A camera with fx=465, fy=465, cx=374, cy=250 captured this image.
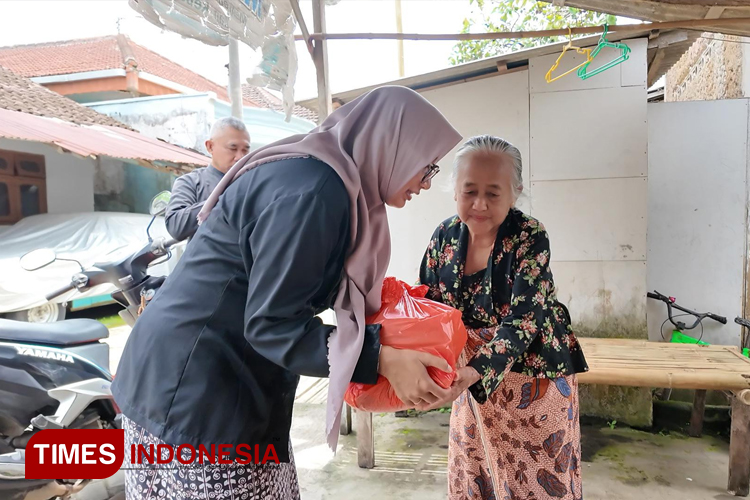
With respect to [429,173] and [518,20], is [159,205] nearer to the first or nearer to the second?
[429,173]

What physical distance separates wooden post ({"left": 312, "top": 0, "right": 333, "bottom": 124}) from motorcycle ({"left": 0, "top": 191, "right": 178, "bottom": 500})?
1.42 m

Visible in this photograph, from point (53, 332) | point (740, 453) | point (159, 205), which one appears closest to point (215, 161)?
point (159, 205)

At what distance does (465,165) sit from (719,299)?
3348mm

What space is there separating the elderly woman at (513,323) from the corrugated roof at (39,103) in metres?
8.51

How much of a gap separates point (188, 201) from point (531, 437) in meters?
2.27

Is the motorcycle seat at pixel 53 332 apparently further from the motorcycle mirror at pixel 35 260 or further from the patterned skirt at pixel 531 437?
the patterned skirt at pixel 531 437

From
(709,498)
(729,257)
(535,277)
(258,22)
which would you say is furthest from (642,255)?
(258,22)

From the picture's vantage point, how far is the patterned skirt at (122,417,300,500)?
1.11m

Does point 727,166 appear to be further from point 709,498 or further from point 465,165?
point 465,165

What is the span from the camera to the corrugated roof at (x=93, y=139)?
5.93m

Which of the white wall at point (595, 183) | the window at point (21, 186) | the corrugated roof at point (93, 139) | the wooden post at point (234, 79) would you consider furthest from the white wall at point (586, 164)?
the window at point (21, 186)

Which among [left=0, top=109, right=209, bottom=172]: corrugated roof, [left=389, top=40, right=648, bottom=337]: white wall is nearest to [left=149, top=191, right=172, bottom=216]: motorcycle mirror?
[left=389, top=40, right=648, bottom=337]: white wall

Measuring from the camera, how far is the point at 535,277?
1.71 metres

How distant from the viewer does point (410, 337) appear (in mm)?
1075
